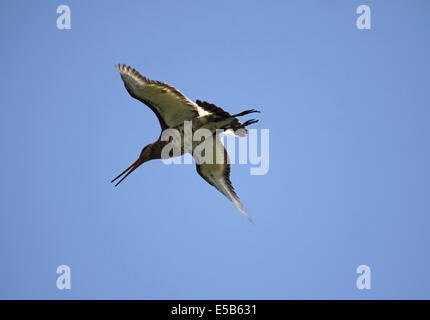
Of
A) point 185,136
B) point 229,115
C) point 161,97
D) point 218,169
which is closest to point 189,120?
point 185,136

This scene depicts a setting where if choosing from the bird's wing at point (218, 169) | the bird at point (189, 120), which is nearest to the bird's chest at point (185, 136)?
the bird at point (189, 120)

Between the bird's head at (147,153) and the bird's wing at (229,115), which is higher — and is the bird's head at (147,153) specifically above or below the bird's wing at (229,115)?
below

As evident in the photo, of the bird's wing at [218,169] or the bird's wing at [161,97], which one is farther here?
the bird's wing at [218,169]

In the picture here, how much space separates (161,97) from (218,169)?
1.97 meters

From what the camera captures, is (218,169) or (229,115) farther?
(218,169)

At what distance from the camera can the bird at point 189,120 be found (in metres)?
9.53

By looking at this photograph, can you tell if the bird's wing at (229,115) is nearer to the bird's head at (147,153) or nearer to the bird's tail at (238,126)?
the bird's tail at (238,126)

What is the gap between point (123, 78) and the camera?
9609 mm

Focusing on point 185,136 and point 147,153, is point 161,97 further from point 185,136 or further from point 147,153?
point 147,153

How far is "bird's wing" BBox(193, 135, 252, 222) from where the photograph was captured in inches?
411

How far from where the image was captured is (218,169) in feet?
35.1
